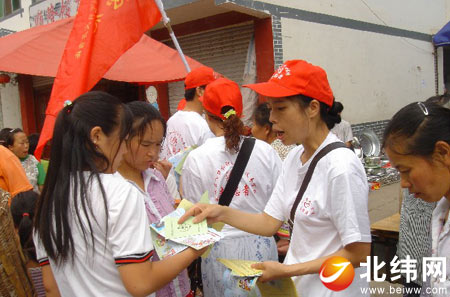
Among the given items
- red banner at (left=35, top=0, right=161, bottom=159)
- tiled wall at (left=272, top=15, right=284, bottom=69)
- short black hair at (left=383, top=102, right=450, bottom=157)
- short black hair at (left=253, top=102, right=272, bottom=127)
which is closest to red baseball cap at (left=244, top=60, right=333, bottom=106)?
short black hair at (left=383, top=102, right=450, bottom=157)

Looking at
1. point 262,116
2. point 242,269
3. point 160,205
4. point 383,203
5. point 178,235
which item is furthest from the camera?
point 383,203

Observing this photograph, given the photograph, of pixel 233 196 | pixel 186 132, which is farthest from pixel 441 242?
pixel 186 132

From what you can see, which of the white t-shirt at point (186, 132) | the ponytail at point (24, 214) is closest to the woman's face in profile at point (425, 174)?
the ponytail at point (24, 214)

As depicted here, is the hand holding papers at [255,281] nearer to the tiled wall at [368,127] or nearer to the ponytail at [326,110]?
the ponytail at [326,110]

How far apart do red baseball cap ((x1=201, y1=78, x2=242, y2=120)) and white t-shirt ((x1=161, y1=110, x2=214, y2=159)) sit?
70 centimetres

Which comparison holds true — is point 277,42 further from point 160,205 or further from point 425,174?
point 425,174

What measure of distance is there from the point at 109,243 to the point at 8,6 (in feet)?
42.4

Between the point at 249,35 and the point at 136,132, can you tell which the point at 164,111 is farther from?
the point at 136,132

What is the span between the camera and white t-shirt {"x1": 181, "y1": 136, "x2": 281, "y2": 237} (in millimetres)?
2512

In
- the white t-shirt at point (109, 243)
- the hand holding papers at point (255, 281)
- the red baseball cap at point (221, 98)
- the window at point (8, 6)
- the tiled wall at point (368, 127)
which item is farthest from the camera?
the window at point (8, 6)

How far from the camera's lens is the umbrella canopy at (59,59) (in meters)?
4.50

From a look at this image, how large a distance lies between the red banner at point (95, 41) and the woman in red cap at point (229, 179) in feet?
2.77

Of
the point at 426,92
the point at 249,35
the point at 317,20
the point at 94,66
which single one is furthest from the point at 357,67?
the point at 94,66

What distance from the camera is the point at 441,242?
143cm
